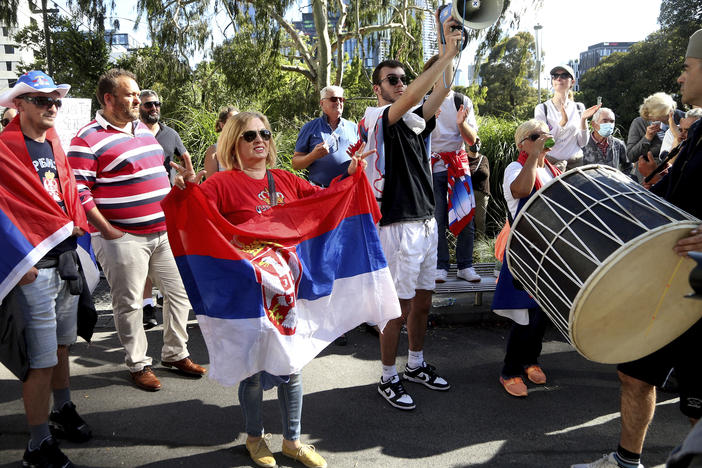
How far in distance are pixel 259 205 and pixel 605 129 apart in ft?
17.7

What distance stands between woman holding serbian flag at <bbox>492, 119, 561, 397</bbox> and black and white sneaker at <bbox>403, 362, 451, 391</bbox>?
458mm

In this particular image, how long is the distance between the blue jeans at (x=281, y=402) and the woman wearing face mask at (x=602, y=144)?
5329 mm

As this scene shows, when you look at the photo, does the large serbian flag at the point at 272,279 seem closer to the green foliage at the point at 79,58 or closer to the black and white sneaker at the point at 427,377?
the black and white sneaker at the point at 427,377

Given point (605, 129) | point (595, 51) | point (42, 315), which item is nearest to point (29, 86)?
point (42, 315)

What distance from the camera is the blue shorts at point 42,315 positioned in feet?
9.34

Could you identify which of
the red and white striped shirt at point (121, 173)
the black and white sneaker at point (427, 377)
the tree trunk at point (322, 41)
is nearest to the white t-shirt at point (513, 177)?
the black and white sneaker at point (427, 377)

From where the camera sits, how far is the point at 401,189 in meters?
3.64

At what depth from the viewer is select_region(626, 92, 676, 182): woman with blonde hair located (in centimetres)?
632

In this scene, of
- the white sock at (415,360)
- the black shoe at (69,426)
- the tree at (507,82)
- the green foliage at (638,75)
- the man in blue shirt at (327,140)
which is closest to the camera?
the black shoe at (69,426)

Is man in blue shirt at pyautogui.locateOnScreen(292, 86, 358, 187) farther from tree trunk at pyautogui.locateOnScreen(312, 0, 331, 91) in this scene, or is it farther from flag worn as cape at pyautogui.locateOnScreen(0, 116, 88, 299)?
tree trunk at pyautogui.locateOnScreen(312, 0, 331, 91)

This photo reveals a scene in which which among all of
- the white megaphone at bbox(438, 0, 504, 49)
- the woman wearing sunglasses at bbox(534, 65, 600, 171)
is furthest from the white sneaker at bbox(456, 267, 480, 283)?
the white megaphone at bbox(438, 0, 504, 49)

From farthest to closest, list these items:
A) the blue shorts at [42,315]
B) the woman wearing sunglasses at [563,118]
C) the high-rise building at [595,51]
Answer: the high-rise building at [595,51]
the woman wearing sunglasses at [563,118]
the blue shorts at [42,315]

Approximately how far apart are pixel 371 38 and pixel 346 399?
20040mm

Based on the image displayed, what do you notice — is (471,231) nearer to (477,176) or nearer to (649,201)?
(477,176)
